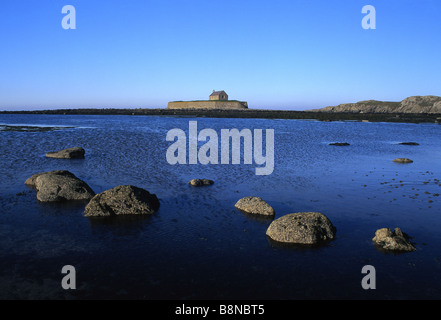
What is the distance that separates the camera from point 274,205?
17.7 metres

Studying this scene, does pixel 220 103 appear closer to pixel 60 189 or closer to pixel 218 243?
pixel 60 189

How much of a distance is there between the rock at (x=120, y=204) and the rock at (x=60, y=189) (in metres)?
2.34

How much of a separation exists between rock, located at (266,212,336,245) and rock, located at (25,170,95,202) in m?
10.4

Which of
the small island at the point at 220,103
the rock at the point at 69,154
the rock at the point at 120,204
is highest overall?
the small island at the point at 220,103

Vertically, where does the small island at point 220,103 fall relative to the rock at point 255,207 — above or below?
above

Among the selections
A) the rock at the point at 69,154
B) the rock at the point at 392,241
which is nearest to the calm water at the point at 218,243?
the rock at the point at 392,241

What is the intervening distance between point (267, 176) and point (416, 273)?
564 inches

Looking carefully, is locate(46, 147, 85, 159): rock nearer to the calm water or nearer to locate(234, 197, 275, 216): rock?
the calm water

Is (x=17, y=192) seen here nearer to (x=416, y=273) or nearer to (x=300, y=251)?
(x=300, y=251)

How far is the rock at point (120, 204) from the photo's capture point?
15.6 metres

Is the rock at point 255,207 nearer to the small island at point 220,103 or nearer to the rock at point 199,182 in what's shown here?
the rock at point 199,182

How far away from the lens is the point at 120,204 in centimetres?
1584
